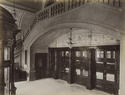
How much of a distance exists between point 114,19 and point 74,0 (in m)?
2.06

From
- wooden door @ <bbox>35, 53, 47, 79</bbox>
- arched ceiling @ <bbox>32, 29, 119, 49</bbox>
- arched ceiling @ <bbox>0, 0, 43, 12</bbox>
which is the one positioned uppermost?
arched ceiling @ <bbox>0, 0, 43, 12</bbox>

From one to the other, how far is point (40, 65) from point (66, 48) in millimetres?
2335

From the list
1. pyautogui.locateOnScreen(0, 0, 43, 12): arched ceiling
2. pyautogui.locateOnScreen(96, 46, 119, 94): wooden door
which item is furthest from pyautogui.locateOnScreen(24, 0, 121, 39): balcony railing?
pyautogui.locateOnScreen(96, 46, 119, 94): wooden door

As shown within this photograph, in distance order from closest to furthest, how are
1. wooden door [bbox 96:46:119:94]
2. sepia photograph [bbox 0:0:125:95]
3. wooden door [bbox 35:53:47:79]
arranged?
sepia photograph [bbox 0:0:125:95] → wooden door [bbox 96:46:119:94] → wooden door [bbox 35:53:47:79]

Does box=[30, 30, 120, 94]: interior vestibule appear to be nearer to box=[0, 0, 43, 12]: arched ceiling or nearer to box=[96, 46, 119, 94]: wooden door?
box=[96, 46, 119, 94]: wooden door

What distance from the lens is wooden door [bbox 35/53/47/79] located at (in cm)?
891

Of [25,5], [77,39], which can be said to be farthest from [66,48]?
[25,5]

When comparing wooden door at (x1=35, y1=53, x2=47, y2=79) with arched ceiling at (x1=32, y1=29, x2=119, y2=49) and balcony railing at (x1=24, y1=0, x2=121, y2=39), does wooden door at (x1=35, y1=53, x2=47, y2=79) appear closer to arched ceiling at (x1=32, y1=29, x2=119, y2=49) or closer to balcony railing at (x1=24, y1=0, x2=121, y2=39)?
arched ceiling at (x1=32, y1=29, x2=119, y2=49)

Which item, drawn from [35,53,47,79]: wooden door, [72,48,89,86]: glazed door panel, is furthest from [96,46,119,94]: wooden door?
[35,53,47,79]: wooden door

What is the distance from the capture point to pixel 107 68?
617 cm

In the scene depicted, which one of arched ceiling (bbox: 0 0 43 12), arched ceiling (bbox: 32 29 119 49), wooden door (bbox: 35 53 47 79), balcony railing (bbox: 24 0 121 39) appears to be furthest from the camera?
wooden door (bbox: 35 53 47 79)

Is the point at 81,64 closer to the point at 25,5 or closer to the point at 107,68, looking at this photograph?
the point at 107,68

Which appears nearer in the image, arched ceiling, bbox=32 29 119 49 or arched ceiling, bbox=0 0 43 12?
arched ceiling, bbox=32 29 119 49

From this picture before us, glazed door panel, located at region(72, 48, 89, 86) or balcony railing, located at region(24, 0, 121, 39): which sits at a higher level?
balcony railing, located at region(24, 0, 121, 39)
